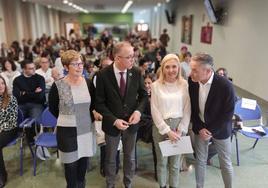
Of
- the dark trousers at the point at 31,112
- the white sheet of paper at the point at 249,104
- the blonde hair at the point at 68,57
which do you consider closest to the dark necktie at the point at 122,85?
the blonde hair at the point at 68,57

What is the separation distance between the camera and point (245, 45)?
660 centimetres

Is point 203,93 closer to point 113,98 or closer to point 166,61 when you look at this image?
point 166,61

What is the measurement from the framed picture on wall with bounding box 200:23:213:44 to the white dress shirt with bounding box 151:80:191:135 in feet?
24.3

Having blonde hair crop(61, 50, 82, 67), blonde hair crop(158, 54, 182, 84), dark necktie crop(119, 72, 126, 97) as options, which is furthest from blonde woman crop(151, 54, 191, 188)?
blonde hair crop(61, 50, 82, 67)

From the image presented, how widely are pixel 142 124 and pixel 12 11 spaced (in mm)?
11655

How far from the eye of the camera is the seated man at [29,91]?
365cm

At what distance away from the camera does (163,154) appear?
2305 millimetres

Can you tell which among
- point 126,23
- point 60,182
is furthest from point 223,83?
point 126,23

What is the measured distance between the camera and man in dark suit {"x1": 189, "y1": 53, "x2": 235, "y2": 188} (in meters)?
2.12

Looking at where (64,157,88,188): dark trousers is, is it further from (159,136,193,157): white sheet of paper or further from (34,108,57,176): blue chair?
(159,136,193,157): white sheet of paper

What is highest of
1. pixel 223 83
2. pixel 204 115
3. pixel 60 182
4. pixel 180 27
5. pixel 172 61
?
pixel 180 27

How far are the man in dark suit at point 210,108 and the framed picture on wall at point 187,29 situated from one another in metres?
9.72

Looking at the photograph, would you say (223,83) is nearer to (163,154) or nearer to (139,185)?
(163,154)

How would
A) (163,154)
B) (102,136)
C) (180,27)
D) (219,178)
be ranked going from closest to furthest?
(163,154) → (102,136) → (219,178) → (180,27)
